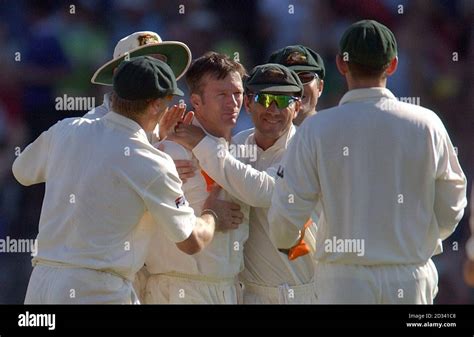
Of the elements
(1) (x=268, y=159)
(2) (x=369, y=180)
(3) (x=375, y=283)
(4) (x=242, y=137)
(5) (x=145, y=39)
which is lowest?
(3) (x=375, y=283)

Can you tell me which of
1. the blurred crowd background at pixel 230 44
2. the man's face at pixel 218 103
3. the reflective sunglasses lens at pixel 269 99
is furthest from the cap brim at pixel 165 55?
the blurred crowd background at pixel 230 44

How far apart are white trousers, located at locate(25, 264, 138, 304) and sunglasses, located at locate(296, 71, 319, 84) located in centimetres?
158

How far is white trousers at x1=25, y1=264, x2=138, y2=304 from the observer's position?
14.9 feet

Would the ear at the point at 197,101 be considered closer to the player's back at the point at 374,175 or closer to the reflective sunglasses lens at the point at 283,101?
the reflective sunglasses lens at the point at 283,101

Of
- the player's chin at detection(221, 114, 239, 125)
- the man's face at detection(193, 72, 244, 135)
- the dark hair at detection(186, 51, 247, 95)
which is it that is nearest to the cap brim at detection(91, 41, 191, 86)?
the dark hair at detection(186, 51, 247, 95)

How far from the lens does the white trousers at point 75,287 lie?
4551 mm

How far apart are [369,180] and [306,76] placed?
54.8 inches

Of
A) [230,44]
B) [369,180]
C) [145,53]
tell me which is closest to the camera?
[369,180]

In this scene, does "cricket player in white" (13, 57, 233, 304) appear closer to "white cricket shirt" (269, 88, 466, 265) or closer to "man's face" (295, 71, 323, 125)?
"white cricket shirt" (269, 88, 466, 265)

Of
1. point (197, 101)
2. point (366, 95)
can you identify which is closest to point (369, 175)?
point (366, 95)

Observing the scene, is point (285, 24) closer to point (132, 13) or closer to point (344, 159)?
point (132, 13)

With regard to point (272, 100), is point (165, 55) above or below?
above

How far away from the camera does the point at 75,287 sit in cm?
455

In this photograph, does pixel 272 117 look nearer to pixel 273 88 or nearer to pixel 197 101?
pixel 273 88
